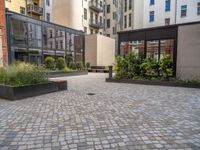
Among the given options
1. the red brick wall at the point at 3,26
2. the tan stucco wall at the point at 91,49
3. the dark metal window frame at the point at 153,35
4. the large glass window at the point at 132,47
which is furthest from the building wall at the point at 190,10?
the red brick wall at the point at 3,26

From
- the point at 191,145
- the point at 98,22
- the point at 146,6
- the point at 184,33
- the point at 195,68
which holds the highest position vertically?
the point at 146,6

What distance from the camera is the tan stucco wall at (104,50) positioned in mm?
23141

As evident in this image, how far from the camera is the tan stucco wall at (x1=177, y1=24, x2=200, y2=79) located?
9.26 m

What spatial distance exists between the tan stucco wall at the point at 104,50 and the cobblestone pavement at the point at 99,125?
18.1 meters

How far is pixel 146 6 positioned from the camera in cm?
3019

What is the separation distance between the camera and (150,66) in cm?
991

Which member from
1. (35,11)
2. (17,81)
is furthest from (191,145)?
(35,11)

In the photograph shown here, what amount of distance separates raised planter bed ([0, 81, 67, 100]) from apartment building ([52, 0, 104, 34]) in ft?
65.7

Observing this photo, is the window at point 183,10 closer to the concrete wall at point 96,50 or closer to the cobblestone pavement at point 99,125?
the concrete wall at point 96,50

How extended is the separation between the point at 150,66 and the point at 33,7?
2360 cm

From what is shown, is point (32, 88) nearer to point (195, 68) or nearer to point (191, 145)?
point (191, 145)

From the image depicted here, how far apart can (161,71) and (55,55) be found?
13601mm

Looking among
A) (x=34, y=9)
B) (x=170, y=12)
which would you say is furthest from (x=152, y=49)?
(x=34, y=9)

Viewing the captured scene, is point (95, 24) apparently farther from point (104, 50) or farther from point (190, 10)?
point (190, 10)
